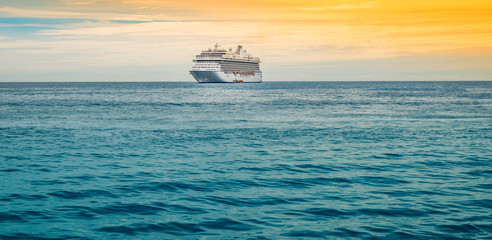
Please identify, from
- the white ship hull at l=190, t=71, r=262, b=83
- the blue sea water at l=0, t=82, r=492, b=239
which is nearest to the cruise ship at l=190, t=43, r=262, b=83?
the white ship hull at l=190, t=71, r=262, b=83

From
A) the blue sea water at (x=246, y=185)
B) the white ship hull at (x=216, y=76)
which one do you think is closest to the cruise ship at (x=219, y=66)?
the white ship hull at (x=216, y=76)

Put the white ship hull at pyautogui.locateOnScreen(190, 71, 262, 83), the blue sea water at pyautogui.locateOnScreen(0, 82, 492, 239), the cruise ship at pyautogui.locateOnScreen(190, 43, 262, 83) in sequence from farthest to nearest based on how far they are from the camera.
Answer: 1. the white ship hull at pyautogui.locateOnScreen(190, 71, 262, 83)
2. the cruise ship at pyautogui.locateOnScreen(190, 43, 262, 83)
3. the blue sea water at pyautogui.locateOnScreen(0, 82, 492, 239)

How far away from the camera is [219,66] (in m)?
153

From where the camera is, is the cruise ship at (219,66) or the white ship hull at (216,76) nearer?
the cruise ship at (219,66)

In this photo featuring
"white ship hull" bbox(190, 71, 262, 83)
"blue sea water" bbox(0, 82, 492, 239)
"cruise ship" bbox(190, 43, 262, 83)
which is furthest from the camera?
"white ship hull" bbox(190, 71, 262, 83)

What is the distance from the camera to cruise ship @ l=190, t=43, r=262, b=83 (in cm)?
15275

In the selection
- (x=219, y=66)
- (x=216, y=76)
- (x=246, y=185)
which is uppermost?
(x=219, y=66)

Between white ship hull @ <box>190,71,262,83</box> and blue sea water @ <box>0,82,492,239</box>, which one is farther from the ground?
white ship hull @ <box>190,71,262,83</box>

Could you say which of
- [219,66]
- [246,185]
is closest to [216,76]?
[219,66]

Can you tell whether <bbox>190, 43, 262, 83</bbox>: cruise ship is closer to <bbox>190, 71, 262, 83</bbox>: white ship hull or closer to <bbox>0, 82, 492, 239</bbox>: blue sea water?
<bbox>190, 71, 262, 83</bbox>: white ship hull

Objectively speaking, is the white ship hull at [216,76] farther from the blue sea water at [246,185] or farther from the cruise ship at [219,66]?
the blue sea water at [246,185]

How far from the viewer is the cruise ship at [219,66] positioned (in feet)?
501

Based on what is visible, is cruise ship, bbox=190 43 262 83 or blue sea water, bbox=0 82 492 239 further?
cruise ship, bbox=190 43 262 83

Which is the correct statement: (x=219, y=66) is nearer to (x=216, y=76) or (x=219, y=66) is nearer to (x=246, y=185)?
(x=216, y=76)
